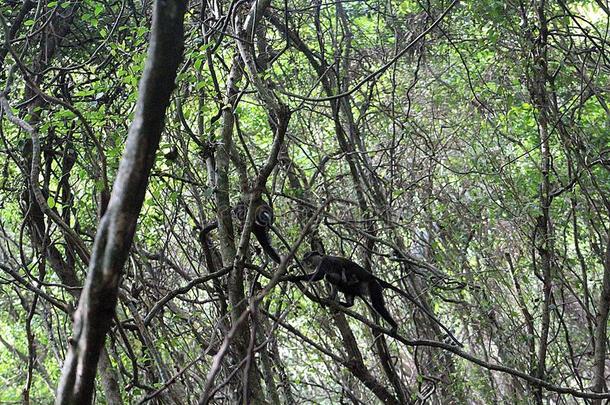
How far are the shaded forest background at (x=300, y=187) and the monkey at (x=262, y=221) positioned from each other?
0.30 feet

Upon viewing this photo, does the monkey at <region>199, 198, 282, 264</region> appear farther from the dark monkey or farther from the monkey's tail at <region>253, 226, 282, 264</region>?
the dark monkey

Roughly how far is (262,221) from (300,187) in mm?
2230

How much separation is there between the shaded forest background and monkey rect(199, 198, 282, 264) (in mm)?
94

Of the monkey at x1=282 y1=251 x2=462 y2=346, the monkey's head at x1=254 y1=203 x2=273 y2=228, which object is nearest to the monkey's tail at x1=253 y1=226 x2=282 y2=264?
the monkey's head at x1=254 y1=203 x2=273 y2=228

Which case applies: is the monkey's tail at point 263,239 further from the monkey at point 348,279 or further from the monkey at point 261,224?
the monkey at point 348,279

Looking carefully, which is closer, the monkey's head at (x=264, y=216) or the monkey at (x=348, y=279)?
the monkey's head at (x=264, y=216)

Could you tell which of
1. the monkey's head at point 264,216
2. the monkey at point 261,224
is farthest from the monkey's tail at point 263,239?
the monkey's head at point 264,216

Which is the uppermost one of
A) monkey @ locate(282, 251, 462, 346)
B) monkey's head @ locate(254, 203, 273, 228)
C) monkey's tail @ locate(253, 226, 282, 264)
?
monkey @ locate(282, 251, 462, 346)

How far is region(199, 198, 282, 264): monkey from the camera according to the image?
3.10 metres

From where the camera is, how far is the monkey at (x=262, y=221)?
310 centimetres

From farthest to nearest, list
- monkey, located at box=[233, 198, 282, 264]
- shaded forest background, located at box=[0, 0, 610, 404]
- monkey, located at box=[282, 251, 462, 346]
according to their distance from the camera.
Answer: monkey, located at box=[282, 251, 462, 346] → shaded forest background, located at box=[0, 0, 610, 404] → monkey, located at box=[233, 198, 282, 264]

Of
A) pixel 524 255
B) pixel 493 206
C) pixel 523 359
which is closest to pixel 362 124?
pixel 493 206


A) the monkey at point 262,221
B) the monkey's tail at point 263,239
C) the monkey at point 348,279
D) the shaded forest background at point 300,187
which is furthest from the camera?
the monkey at point 348,279

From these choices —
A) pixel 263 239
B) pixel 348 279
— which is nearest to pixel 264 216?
pixel 263 239
